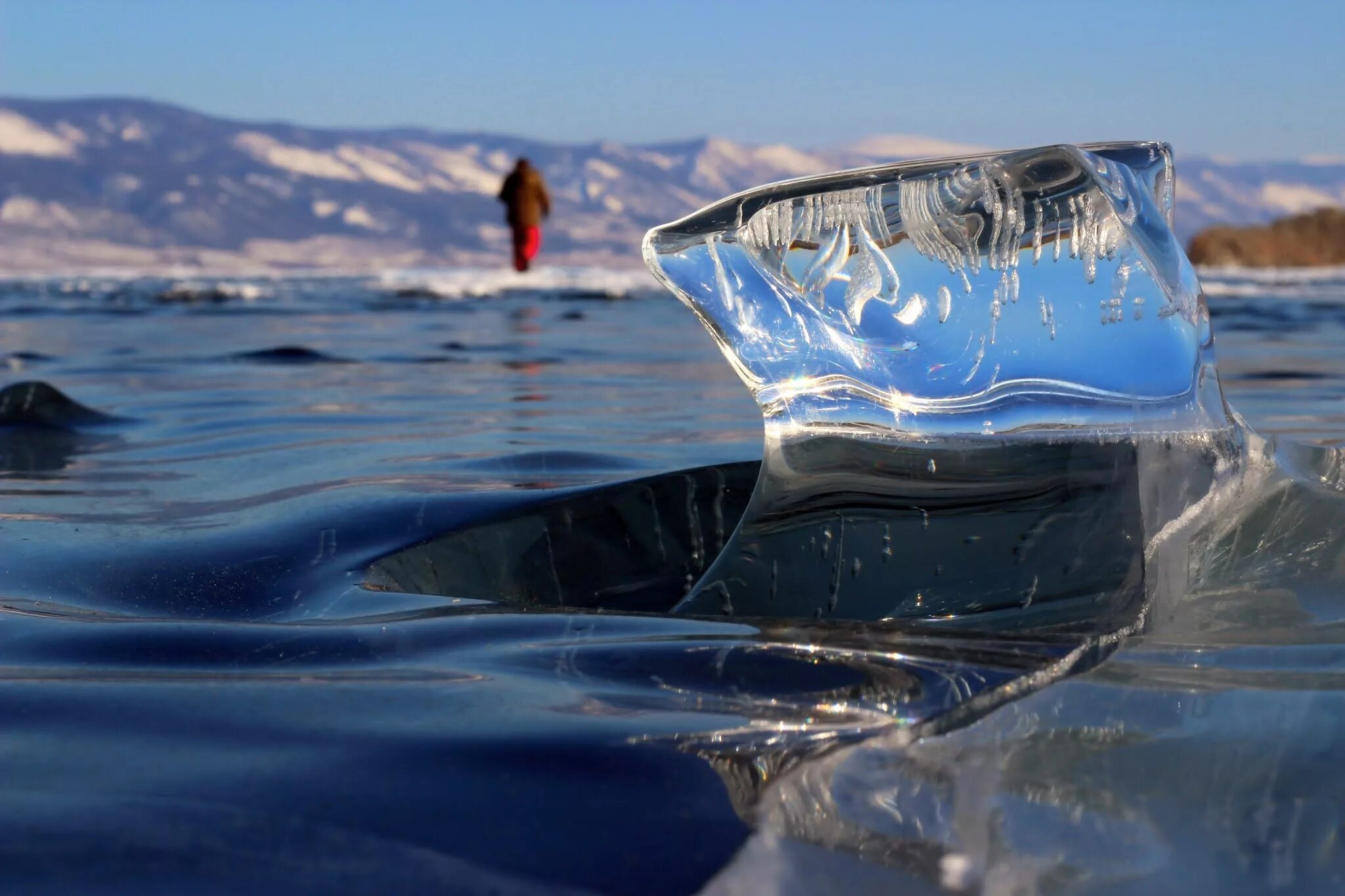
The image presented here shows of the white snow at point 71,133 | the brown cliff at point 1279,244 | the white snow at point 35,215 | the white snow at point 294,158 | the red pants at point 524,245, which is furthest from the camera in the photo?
the white snow at point 294,158

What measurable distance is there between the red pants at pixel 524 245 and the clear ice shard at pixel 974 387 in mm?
17804

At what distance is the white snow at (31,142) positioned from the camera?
104 metres

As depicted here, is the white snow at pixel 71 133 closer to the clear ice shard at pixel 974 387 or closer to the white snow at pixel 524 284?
the white snow at pixel 524 284

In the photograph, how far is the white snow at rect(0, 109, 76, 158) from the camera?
104 meters

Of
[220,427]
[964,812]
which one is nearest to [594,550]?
[964,812]

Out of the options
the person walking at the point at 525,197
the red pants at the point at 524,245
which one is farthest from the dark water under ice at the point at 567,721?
the red pants at the point at 524,245

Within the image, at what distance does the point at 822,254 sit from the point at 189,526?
1038mm

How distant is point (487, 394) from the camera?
4.33 metres

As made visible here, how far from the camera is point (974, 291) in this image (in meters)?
1.38

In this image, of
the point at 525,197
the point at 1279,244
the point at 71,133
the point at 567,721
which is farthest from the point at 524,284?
the point at 71,133

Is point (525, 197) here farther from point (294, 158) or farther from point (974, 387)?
point (294, 158)

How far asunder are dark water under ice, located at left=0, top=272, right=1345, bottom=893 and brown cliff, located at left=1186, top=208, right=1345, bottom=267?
141 feet

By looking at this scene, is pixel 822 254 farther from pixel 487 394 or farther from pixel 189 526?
pixel 487 394

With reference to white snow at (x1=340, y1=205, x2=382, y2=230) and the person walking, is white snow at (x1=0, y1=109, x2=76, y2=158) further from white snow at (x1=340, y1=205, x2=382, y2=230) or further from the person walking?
the person walking
